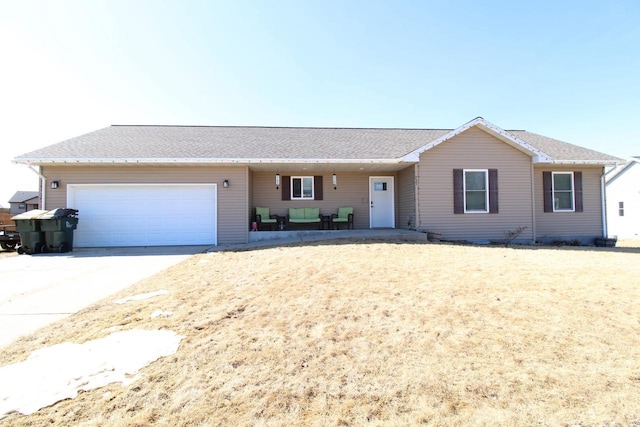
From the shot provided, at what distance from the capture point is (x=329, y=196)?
1184 centimetres

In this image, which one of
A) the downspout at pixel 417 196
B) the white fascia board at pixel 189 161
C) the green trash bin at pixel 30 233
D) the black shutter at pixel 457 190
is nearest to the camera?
the green trash bin at pixel 30 233

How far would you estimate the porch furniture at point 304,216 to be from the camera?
11.5 meters

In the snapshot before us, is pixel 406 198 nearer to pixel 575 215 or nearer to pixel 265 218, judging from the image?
pixel 265 218

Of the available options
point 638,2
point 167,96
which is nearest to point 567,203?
point 638,2

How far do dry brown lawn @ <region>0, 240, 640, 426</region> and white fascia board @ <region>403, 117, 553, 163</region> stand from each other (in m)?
→ 5.59

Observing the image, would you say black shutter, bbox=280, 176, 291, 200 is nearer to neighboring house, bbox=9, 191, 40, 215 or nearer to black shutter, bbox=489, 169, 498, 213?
black shutter, bbox=489, 169, 498, 213

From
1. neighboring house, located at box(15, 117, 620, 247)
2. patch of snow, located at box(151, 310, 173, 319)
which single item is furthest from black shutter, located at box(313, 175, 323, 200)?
patch of snow, located at box(151, 310, 173, 319)

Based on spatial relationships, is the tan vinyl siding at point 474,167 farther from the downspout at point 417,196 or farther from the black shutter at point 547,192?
the black shutter at point 547,192

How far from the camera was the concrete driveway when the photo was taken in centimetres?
361

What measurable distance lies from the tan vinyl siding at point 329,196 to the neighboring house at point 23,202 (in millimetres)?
44768

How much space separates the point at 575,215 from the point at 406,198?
246 inches

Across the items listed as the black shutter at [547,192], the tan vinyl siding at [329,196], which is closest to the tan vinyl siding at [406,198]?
the tan vinyl siding at [329,196]

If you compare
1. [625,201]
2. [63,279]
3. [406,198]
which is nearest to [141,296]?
[63,279]

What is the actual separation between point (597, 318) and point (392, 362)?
101 inches
